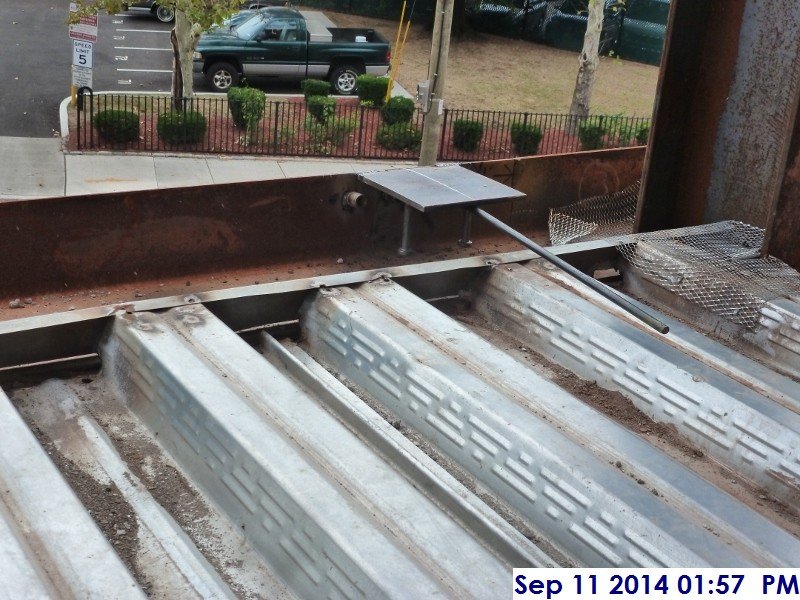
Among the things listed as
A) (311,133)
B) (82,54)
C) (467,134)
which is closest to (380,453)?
(82,54)

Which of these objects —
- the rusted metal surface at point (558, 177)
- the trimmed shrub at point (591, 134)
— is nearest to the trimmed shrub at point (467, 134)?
the trimmed shrub at point (591, 134)

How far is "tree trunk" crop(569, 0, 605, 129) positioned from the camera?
18.8 metres

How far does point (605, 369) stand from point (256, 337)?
1607mm

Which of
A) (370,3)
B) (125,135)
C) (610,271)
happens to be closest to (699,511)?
(610,271)

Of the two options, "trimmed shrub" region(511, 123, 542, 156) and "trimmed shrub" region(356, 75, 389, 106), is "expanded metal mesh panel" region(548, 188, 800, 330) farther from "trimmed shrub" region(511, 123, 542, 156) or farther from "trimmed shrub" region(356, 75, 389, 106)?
"trimmed shrub" region(356, 75, 389, 106)

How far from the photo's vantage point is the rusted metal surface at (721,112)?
18.6 ft

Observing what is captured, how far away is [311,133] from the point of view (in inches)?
698

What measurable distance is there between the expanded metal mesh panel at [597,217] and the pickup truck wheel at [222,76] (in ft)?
49.8

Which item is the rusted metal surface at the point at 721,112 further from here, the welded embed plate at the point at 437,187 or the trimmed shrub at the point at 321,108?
the trimmed shrub at the point at 321,108

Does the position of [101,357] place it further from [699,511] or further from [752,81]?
[752,81]

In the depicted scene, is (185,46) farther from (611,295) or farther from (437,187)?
(611,295)

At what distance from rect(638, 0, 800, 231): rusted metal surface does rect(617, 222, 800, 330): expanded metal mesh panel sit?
10.6 inches

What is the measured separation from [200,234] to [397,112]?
1363 cm

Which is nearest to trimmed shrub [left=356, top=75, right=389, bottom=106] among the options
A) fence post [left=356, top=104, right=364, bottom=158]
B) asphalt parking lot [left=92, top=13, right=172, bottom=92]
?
fence post [left=356, top=104, right=364, bottom=158]
